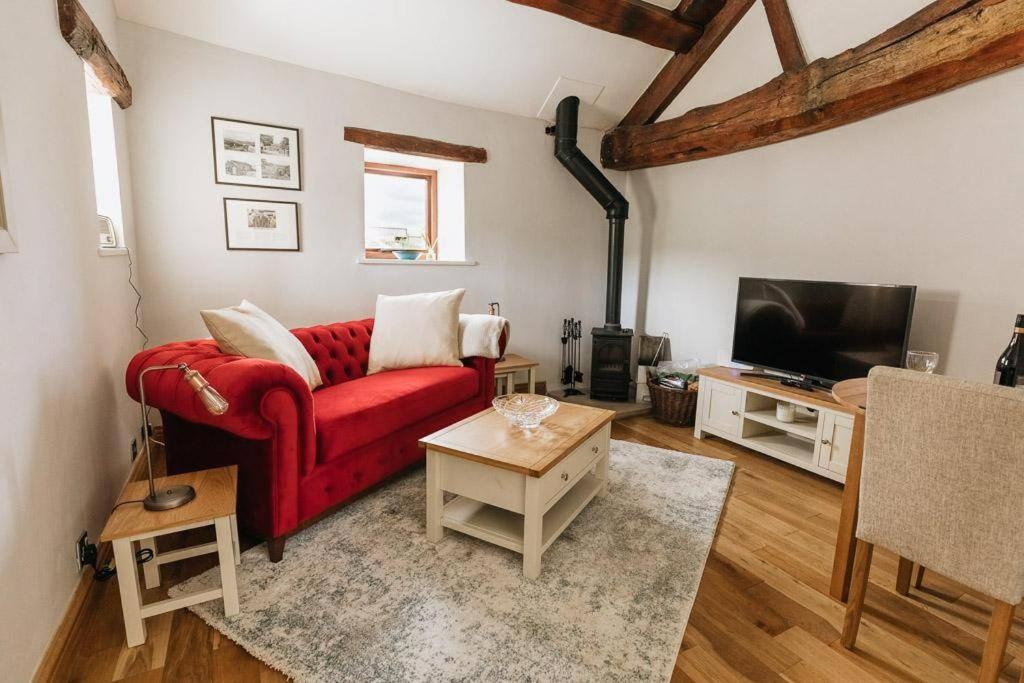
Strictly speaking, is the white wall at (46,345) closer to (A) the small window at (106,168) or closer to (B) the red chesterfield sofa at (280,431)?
(B) the red chesterfield sofa at (280,431)

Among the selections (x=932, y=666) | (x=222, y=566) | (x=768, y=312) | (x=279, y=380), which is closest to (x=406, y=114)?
(x=279, y=380)

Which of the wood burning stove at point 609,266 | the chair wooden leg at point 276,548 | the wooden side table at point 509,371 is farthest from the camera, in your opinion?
the wood burning stove at point 609,266

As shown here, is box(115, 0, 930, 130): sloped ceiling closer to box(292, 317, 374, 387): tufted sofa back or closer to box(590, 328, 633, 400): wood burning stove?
box(292, 317, 374, 387): tufted sofa back

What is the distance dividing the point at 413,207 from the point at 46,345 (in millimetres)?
2997

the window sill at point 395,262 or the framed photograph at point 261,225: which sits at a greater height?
the framed photograph at point 261,225

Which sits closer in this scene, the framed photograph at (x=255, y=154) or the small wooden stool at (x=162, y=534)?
the small wooden stool at (x=162, y=534)

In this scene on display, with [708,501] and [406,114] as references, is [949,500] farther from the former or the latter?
[406,114]

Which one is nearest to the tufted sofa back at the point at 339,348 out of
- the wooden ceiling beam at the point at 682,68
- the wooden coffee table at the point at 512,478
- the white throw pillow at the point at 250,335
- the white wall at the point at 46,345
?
the white throw pillow at the point at 250,335

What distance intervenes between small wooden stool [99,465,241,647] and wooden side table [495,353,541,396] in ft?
7.33

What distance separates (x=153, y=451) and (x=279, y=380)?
1.72 m

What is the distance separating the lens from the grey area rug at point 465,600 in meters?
1.48

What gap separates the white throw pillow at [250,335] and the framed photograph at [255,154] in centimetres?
120

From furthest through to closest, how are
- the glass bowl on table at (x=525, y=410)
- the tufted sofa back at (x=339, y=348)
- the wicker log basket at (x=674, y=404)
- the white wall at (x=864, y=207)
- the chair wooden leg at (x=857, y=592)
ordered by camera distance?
the wicker log basket at (x=674, y=404) → the tufted sofa back at (x=339, y=348) → the white wall at (x=864, y=207) → the glass bowl on table at (x=525, y=410) → the chair wooden leg at (x=857, y=592)

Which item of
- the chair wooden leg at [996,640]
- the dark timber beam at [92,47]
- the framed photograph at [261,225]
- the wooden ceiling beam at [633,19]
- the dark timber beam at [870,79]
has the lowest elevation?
the chair wooden leg at [996,640]
